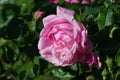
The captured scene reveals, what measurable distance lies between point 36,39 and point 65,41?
1.64ft

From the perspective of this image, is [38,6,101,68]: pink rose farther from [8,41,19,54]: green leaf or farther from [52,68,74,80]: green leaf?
[8,41,19,54]: green leaf

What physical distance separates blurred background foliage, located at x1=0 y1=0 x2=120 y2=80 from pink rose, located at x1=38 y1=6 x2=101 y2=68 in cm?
13

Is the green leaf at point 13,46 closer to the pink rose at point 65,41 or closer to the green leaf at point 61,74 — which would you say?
the green leaf at point 61,74

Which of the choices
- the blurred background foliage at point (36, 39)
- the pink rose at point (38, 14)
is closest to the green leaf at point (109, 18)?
the blurred background foliage at point (36, 39)

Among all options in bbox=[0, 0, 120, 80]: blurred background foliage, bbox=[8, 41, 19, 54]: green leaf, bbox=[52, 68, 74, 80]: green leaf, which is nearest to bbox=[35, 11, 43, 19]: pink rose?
bbox=[0, 0, 120, 80]: blurred background foliage

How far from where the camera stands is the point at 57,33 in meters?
1.51

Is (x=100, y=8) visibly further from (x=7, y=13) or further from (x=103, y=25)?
(x=7, y=13)

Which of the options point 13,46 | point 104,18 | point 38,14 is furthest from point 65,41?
point 13,46

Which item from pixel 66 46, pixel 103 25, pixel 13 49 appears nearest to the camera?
pixel 66 46

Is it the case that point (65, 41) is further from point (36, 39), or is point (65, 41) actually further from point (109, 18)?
point (36, 39)

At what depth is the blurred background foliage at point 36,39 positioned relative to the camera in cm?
163

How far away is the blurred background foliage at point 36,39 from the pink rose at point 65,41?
13cm

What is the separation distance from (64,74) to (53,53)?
0.56 feet

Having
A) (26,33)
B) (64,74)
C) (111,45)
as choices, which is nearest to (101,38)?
(111,45)
